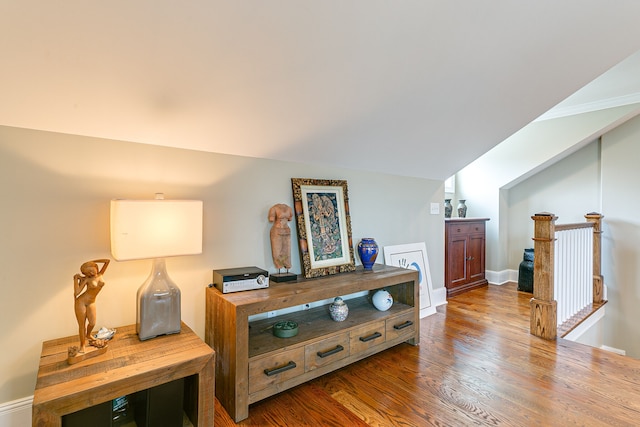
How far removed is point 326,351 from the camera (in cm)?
194

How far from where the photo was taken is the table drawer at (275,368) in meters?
1.66

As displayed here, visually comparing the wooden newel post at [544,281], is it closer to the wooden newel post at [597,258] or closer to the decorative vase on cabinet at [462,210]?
the wooden newel post at [597,258]

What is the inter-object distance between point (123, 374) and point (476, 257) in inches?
170

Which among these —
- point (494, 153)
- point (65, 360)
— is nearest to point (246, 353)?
point (65, 360)

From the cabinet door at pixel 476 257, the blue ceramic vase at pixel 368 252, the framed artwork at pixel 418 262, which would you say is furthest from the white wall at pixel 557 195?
the blue ceramic vase at pixel 368 252

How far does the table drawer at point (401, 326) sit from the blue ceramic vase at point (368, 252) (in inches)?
17.2

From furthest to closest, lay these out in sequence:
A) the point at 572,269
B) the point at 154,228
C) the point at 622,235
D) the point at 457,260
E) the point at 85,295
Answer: the point at 457,260
the point at 622,235
the point at 572,269
the point at 154,228
the point at 85,295

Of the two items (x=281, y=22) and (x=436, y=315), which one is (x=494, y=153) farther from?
(x=281, y=22)

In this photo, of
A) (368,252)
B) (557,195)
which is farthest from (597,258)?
(368,252)

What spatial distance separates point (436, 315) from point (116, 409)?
9.05 ft

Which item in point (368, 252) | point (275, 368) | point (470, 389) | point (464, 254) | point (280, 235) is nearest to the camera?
point (275, 368)

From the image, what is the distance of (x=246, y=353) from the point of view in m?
1.61

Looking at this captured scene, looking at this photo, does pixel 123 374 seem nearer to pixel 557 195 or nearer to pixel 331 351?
pixel 331 351

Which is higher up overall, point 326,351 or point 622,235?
point 622,235
